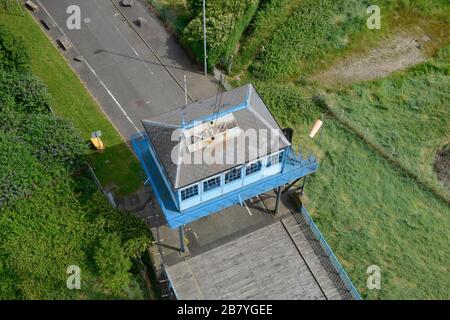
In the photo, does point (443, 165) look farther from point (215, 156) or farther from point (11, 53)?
point (11, 53)

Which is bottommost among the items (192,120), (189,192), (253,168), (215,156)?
(189,192)

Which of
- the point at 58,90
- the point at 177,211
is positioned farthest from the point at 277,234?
the point at 58,90

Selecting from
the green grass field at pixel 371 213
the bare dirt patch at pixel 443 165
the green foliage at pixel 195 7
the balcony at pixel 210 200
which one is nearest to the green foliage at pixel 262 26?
the green foliage at pixel 195 7

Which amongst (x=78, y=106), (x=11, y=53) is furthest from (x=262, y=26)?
(x=11, y=53)

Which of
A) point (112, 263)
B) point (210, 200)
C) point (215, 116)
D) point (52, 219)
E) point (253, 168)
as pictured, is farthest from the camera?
point (52, 219)

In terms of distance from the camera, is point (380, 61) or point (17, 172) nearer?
point (17, 172)
